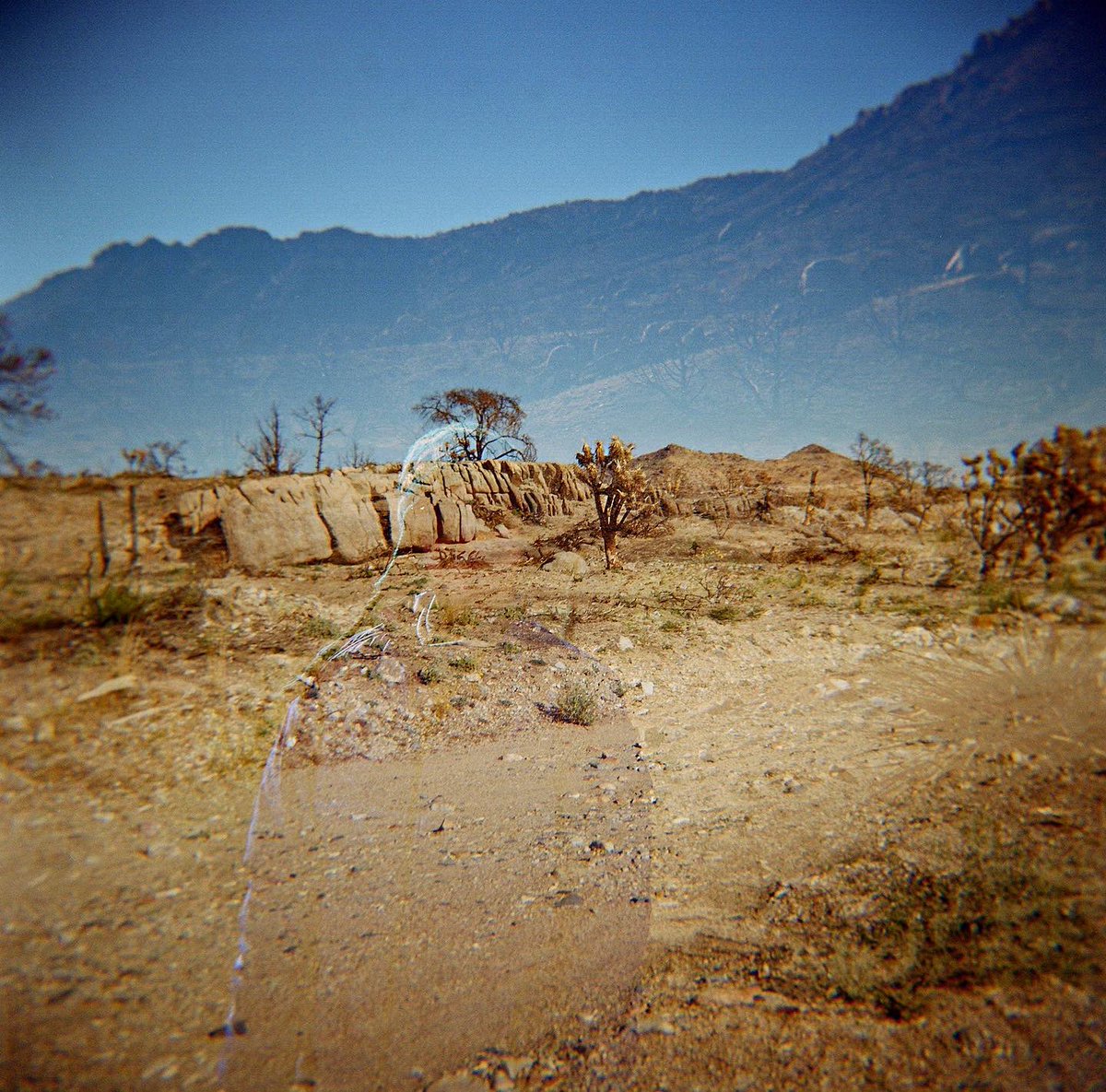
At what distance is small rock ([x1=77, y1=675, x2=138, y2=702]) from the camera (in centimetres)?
258

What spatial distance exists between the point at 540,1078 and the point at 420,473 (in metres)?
8.87

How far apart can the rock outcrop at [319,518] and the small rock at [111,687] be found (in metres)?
1.93

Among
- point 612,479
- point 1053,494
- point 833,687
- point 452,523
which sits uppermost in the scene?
point 612,479

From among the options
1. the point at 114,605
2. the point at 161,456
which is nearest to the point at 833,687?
the point at 114,605

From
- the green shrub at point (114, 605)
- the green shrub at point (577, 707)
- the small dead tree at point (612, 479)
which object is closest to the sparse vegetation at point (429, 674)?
the green shrub at point (577, 707)

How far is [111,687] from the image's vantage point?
278cm

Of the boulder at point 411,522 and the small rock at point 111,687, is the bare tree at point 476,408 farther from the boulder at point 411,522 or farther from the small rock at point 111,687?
the small rock at point 111,687

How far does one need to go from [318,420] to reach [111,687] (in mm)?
23998

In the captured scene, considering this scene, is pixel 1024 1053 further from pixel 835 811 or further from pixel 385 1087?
pixel 385 1087

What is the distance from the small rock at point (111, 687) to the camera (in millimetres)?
2582

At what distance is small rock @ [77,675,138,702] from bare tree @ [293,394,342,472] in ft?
71.1

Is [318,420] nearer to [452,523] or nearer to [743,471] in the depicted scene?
[452,523]

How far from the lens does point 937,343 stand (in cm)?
1870

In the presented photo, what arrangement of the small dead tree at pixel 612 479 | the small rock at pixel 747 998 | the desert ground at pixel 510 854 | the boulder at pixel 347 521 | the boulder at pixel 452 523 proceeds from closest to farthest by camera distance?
the desert ground at pixel 510 854, the small rock at pixel 747 998, the boulder at pixel 347 521, the boulder at pixel 452 523, the small dead tree at pixel 612 479
